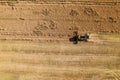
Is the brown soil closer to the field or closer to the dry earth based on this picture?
the dry earth

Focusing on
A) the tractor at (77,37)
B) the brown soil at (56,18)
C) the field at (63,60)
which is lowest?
the field at (63,60)

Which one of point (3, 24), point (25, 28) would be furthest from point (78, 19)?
point (3, 24)

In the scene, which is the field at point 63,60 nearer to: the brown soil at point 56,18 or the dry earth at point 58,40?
the dry earth at point 58,40

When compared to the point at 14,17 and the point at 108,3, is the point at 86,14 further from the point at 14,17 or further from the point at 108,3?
the point at 14,17

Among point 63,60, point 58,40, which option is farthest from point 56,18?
point 63,60

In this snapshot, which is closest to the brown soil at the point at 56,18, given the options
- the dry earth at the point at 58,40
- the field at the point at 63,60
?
the dry earth at the point at 58,40

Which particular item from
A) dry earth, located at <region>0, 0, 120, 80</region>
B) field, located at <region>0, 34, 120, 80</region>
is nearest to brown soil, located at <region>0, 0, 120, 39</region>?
dry earth, located at <region>0, 0, 120, 80</region>

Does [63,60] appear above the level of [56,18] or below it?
below

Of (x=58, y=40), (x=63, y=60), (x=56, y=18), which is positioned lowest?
(x=63, y=60)

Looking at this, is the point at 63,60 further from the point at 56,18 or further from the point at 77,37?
the point at 56,18

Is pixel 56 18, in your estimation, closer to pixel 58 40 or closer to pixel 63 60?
pixel 58 40
